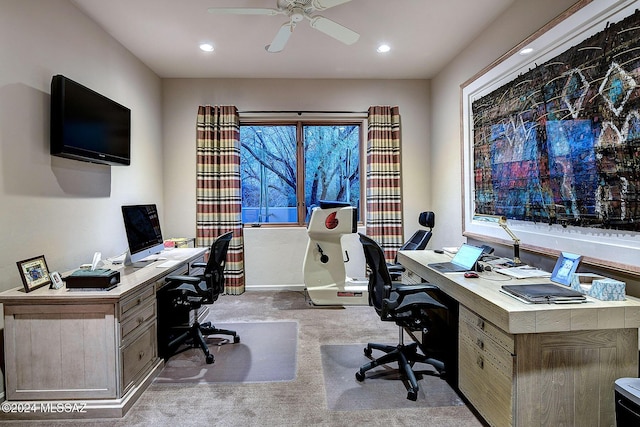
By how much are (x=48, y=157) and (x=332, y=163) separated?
10.6 feet

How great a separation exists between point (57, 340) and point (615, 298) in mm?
3090

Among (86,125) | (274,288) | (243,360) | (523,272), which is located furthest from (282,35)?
(274,288)

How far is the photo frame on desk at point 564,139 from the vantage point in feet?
6.02

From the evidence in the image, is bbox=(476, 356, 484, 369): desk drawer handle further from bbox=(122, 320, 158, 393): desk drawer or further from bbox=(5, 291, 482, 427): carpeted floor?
bbox=(122, 320, 158, 393): desk drawer

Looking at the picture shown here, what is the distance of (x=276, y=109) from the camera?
15.2 feet

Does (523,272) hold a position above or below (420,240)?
below

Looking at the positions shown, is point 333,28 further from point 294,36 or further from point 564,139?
point 564,139

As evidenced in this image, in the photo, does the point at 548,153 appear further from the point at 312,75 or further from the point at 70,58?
the point at 70,58

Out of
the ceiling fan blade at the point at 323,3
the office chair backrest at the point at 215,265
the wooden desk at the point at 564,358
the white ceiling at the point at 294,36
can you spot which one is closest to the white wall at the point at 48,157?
the white ceiling at the point at 294,36

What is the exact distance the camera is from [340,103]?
467cm

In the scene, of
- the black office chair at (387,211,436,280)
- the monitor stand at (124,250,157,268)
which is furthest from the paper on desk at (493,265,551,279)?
the monitor stand at (124,250,157,268)

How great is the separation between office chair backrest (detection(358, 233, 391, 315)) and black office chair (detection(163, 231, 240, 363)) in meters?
1.23

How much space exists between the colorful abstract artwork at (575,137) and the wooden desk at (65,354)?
2.88m

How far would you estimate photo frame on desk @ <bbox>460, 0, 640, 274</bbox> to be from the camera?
1.83 meters
